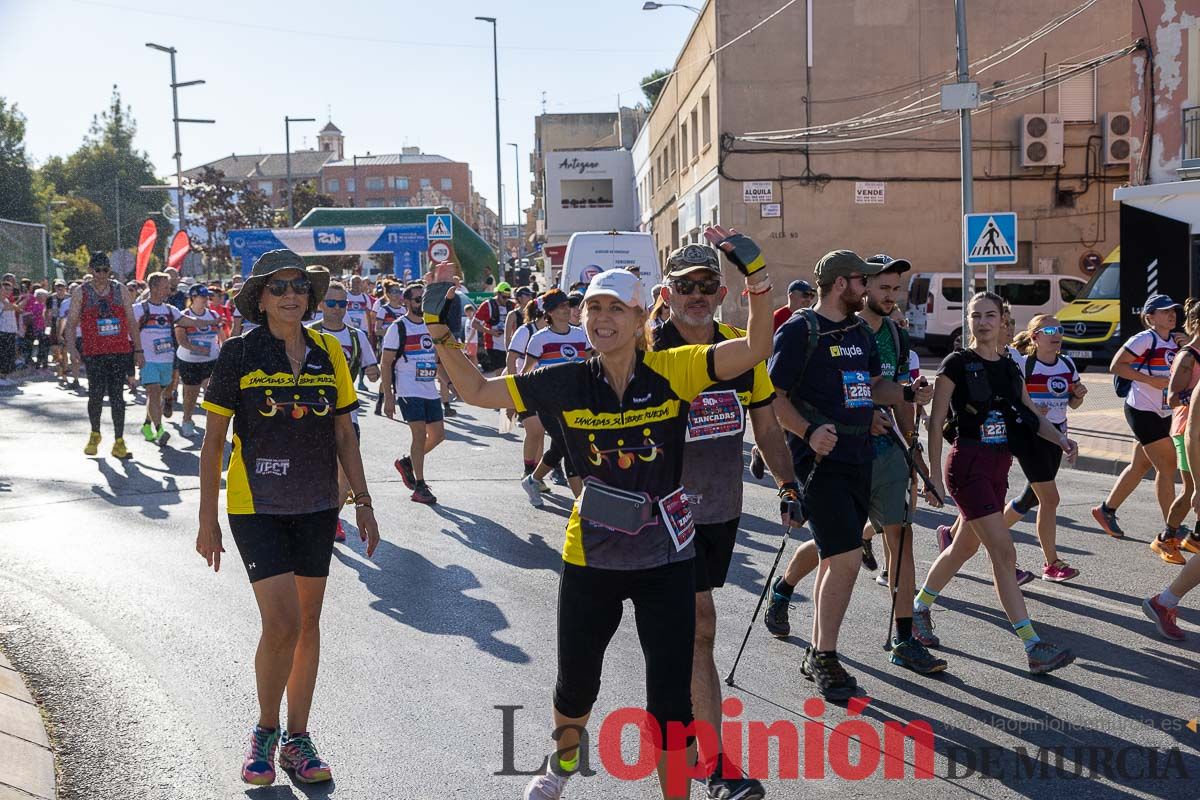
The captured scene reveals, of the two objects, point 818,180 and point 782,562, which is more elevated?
point 818,180

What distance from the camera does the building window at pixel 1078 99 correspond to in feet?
Answer: 103

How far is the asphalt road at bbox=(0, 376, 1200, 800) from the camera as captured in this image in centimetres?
454

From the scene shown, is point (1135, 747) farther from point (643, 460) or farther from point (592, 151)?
point (592, 151)

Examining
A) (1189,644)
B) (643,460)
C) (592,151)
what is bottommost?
(1189,644)

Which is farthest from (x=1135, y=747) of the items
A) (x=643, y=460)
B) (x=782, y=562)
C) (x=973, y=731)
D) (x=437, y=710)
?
(x=782, y=562)

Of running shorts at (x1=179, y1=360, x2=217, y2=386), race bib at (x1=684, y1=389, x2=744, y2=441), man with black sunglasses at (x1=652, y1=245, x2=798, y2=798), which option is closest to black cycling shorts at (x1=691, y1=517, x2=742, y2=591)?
man with black sunglasses at (x1=652, y1=245, x2=798, y2=798)

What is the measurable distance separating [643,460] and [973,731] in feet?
7.43

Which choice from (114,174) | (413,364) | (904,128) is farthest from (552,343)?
(114,174)

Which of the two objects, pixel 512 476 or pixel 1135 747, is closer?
pixel 1135 747

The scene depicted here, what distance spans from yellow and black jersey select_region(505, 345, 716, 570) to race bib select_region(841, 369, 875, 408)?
1771mm

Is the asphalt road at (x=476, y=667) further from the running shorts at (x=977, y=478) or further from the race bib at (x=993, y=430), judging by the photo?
the race bib at (x=993, y=430)

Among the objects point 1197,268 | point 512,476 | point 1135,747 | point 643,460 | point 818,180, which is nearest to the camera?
point 643,460

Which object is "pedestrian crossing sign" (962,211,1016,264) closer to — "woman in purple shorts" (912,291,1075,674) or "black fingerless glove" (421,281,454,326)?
"woman in purple shorts" (912,291,1075,674)

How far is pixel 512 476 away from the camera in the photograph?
12.1 meters
